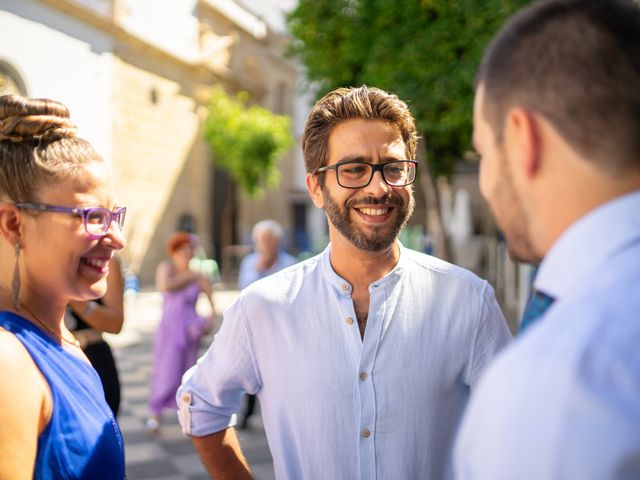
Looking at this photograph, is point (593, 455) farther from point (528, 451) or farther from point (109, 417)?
point (109, 417)


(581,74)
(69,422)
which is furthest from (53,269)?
(581,74)

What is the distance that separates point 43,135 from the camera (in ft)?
5.12

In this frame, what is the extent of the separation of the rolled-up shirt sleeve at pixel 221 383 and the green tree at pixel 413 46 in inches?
240

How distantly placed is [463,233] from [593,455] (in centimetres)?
1851

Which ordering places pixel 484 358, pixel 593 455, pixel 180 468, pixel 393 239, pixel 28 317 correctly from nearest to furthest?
pixel 593 455 → pixel 28 317 → pixel 484 358 → pixel 393 239 → pixel 180 468

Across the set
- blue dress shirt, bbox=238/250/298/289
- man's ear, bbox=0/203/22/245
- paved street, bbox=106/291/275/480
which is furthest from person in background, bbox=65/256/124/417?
blue dress shirt, bbox=238/250/298/289

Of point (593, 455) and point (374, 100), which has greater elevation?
point (374, 100)

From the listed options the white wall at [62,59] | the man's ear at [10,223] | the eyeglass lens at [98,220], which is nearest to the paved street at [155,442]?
the eyeglass lens at [98,220]

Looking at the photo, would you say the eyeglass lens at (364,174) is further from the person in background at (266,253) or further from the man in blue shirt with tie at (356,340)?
the person in background at (266,253)

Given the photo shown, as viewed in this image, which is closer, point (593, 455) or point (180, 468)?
point (593, 455)

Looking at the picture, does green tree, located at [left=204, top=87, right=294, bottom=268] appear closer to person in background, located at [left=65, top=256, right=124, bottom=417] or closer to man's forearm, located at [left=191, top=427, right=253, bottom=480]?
person in background, located at [left=65, top=256, right=124, bottom=417]

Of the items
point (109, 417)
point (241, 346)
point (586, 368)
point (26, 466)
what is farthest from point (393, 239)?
point (586, 368)

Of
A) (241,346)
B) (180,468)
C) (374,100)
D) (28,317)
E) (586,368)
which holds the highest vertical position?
(374,100)

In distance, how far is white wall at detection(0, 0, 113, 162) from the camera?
45.1 ft
